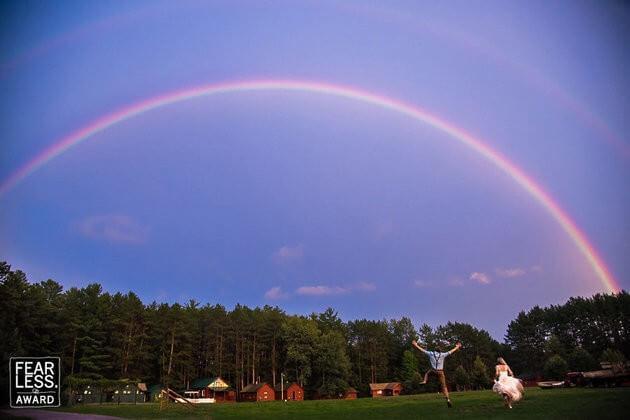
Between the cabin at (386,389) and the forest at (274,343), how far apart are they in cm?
266

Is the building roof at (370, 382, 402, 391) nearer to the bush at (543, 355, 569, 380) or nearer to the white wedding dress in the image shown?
the bush at (543, 355, 569, 380)

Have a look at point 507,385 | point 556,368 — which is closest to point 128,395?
point 556,368

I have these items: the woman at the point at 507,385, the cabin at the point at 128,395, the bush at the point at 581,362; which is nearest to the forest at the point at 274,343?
the bush at the point at 581,362

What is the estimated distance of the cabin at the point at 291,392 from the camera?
305 ft

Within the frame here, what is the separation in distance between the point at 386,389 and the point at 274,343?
25.8 m

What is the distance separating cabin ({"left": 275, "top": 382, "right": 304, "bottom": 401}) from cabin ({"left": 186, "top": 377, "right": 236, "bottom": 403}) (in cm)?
932

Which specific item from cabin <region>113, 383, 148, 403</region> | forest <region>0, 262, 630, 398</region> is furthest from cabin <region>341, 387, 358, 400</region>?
cabin <region>113, 383, 148, 403</region>

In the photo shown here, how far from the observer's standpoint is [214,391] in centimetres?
9369

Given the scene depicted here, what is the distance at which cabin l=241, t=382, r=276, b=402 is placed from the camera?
88.9 metres

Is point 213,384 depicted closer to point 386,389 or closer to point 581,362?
point 386,389

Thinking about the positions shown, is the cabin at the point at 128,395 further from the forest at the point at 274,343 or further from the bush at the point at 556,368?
the bush at the point at 556,368

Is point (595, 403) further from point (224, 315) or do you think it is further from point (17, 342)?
point (224, 315)

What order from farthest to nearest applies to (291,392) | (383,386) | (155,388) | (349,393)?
(383,386) → (349,393) → (291,392) → (155,388)

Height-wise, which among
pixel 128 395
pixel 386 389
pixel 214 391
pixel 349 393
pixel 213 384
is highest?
pixel 128 395
